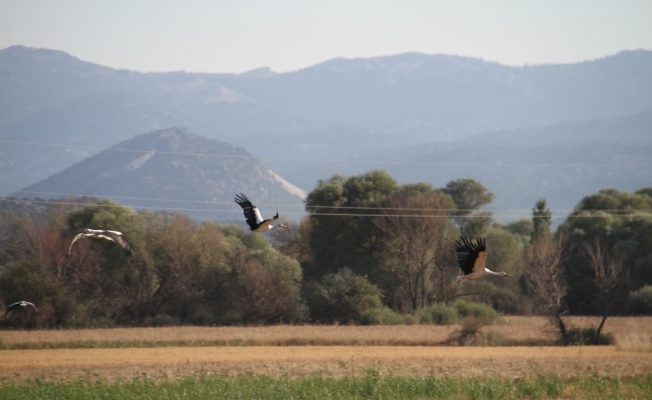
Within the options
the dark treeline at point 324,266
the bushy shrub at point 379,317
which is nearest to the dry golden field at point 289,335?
the dark treeline at point 324,266

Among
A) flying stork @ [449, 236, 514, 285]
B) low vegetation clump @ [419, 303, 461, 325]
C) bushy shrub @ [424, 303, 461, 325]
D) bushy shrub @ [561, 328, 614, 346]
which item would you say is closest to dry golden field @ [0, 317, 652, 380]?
bushy shrub @ [561, 328, 614, 346]

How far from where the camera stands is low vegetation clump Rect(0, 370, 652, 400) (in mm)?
22875

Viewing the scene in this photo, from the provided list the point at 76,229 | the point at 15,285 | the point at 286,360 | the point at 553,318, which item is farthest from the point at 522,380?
the point at 76,229

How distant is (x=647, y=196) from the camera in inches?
2576

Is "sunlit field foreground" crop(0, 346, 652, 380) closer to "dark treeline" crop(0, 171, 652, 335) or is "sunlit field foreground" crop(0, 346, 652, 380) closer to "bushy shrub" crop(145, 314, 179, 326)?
"dark treeline" crop(0, 171, 652, 335)

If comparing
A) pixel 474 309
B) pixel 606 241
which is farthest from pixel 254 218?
pixel 606 241

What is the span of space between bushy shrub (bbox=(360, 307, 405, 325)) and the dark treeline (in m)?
0.11

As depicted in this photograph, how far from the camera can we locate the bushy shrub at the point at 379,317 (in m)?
49.2

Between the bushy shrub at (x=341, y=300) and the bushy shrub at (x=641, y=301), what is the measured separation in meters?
17.6

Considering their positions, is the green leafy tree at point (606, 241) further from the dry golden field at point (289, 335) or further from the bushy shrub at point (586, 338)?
the bushy shrub at point (586, 338)

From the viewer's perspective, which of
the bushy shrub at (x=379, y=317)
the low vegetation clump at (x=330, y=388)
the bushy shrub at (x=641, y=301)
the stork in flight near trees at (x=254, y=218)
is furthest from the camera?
the bushy shrub at (x=641, y=301)

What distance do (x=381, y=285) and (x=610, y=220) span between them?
734 inches

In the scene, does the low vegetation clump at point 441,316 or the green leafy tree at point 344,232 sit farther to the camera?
the green leafy tree at point 344,232

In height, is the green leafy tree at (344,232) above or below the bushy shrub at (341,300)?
above
